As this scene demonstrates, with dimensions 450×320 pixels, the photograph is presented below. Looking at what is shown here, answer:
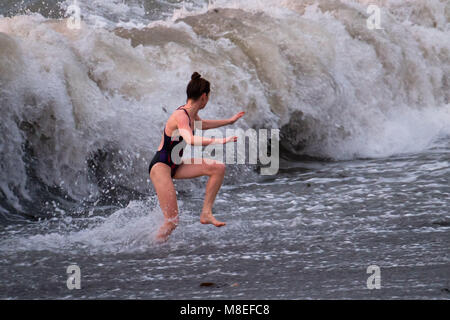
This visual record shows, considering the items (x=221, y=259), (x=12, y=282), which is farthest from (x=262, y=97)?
(x=12, y=282)

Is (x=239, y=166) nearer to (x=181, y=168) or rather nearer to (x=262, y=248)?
(x=181, y=168)

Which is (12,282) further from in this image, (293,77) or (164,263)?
(293,77)

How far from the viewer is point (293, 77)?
36.8 feet

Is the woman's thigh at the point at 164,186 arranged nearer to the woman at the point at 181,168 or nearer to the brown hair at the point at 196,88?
the woman at the point at 181,168

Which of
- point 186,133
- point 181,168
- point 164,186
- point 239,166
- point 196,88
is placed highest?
point 196,88

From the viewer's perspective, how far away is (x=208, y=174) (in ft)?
19.9

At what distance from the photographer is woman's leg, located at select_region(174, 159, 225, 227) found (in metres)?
6.03

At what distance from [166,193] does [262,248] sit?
87 centimetres

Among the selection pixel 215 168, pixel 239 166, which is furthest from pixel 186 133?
pixel 239 166

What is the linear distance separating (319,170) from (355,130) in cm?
217

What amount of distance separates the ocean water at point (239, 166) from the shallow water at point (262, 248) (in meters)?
0.02

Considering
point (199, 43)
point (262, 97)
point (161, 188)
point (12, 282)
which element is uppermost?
point (199, 43)

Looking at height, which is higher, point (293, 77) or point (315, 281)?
→ point (293, 77)

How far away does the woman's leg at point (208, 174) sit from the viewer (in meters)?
6.03
